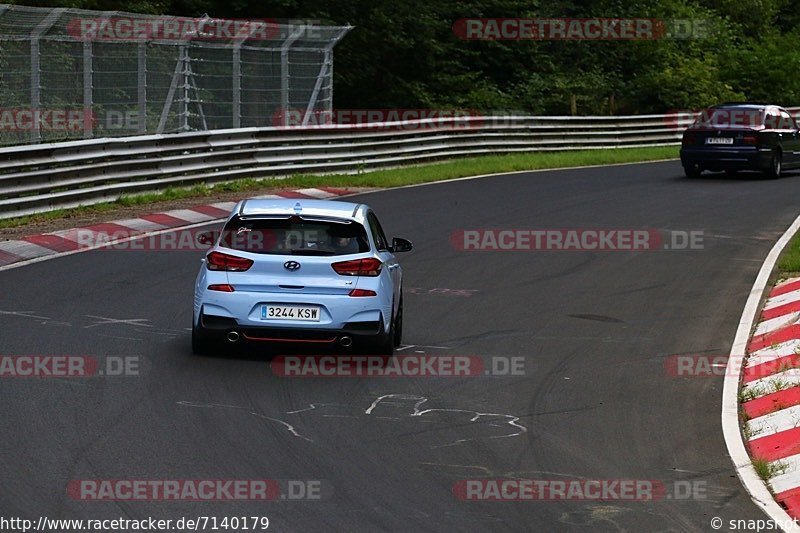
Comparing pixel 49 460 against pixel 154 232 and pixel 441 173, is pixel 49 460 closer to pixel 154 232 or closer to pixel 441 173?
pixel 154 232

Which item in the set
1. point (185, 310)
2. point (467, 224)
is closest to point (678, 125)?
point (467, 224)

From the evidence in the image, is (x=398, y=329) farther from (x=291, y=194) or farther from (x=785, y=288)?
(x=291, y=194)

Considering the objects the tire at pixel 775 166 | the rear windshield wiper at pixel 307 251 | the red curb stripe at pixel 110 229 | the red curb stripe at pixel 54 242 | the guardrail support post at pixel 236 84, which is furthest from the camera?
the tire at pixel 775 166

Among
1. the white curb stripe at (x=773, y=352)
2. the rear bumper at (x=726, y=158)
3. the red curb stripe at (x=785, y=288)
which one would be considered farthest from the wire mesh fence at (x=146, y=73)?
the white curb stripe at (x=773, y=352)

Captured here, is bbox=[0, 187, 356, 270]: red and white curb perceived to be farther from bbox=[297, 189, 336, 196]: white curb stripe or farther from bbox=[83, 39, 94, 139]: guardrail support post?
bbox=[83, 39, 94, 139]: guardrail support post

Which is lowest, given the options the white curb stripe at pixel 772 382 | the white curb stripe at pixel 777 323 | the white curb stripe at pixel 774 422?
the white curb stripe at pixel 777 323

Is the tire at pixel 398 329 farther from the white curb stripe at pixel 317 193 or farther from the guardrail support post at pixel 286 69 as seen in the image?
the guardrail support post at pixel 286 69

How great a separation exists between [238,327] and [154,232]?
26.1 ft

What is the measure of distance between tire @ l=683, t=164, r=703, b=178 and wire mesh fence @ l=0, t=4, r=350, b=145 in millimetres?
7576

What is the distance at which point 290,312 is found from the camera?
1127 cm

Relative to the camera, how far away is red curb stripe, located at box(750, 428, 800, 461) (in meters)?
8.87

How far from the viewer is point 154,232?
743 inches

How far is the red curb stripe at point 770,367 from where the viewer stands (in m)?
Answer: 11.3

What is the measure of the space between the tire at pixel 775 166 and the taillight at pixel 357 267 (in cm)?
1978
